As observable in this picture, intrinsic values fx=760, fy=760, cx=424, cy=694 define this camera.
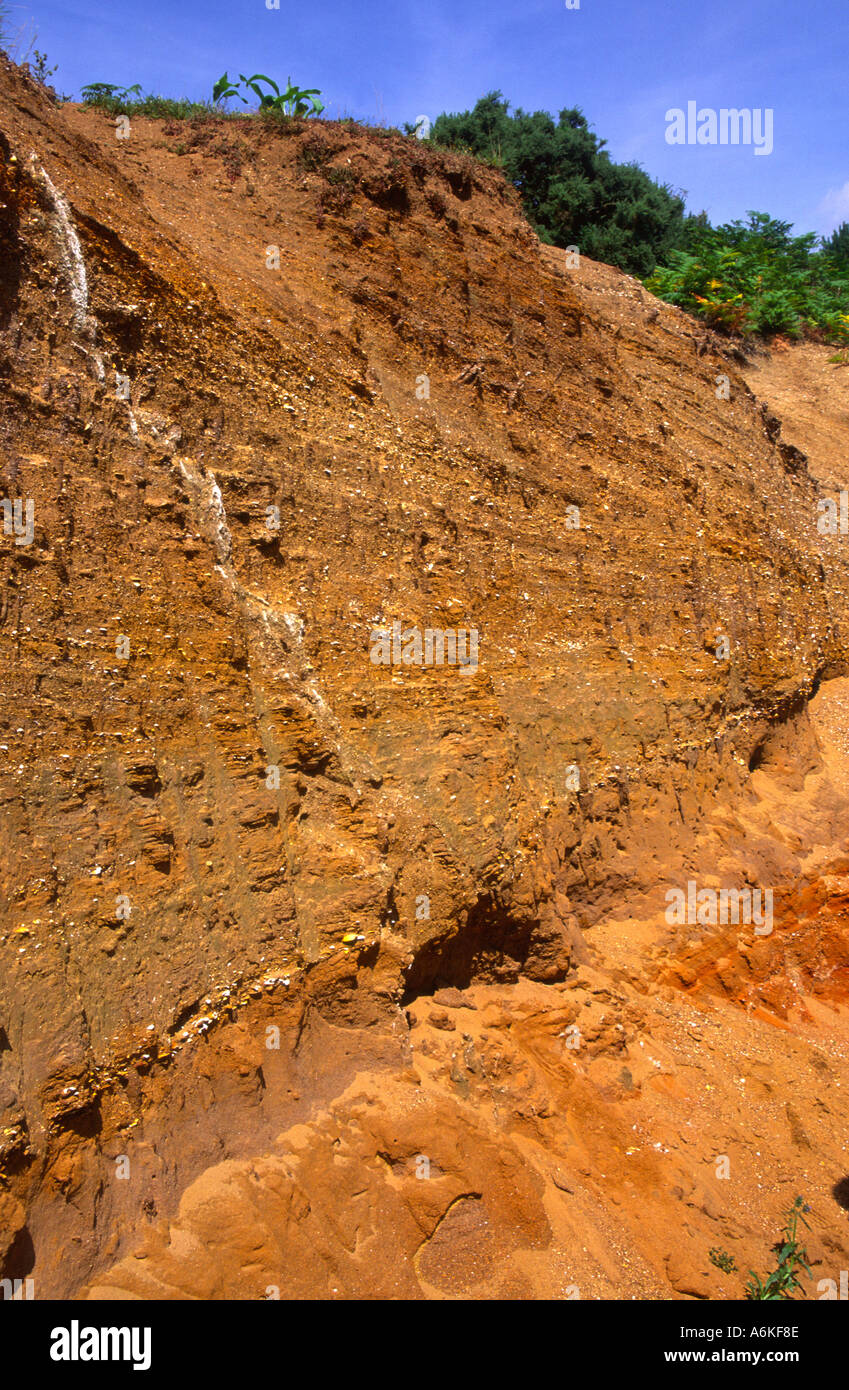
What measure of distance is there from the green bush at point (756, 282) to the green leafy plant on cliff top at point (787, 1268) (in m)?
15.0

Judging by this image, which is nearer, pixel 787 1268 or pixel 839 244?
pixel 787 1268

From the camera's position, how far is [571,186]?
51.5 feet

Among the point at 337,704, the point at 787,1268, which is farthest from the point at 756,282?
the point at 787,1268

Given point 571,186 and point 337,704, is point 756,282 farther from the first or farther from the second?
point 337,704

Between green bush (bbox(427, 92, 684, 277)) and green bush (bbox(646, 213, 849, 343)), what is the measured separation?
88 centimetres

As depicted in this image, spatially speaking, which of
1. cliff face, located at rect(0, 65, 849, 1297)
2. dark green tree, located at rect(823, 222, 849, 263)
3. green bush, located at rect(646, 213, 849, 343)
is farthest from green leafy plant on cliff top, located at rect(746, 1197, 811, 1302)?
dark green tree, located at rect(823, 222, 849, 263)

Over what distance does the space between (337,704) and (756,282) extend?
15.8 meters

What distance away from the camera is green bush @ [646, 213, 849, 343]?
49.8 ft

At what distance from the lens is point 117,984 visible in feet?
13.8

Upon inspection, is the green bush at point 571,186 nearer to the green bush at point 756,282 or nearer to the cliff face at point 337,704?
the green bush at point 756,282

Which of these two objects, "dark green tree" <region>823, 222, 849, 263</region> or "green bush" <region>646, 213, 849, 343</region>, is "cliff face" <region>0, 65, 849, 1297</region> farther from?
"dark green tree" <region>823, 222, 849, 263</region>

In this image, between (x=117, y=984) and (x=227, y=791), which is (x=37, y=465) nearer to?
(x=227, y=791)

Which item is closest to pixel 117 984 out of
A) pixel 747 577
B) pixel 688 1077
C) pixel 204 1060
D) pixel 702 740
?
pixel 204 1060

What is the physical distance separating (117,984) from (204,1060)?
0.74 m
